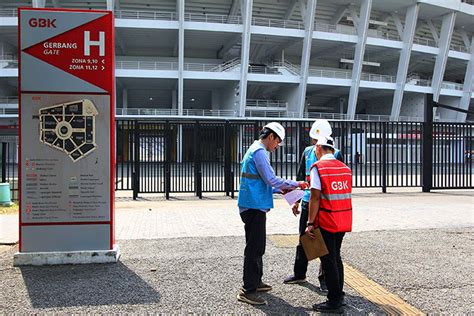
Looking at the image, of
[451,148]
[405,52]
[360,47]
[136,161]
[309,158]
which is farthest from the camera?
[405,52]

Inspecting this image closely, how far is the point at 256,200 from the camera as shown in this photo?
429cm

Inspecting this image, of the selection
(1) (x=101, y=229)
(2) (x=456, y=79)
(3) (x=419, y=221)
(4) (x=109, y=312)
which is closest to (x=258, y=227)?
(4) (x=109, y=312)

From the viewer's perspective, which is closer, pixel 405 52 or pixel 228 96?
pixel 228 96

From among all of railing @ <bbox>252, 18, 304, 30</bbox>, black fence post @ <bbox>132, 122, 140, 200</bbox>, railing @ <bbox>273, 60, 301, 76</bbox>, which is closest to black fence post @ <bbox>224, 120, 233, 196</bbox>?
black fence post @ <bbox>132, 122, 140, 200</bbox>

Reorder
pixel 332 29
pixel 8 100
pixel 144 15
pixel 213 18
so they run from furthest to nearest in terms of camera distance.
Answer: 1. pixel 332 29
2. pixel 213 18
3. pixel 8 100
4. pixel 144 15

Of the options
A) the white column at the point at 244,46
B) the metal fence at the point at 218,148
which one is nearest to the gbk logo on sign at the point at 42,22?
the metal fence at the point at 218,148

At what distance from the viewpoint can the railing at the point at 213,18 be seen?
1442 inches

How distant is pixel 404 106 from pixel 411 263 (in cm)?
4532

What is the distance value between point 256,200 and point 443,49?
1810 inches

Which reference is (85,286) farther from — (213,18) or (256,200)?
(213,18)

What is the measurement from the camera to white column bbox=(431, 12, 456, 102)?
141 ft

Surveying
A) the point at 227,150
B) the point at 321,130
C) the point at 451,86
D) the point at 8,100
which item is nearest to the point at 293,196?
the point at 321,130

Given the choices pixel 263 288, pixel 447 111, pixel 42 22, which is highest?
pixel 447 111

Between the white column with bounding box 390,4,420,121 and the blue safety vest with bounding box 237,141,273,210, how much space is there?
4038 cm
